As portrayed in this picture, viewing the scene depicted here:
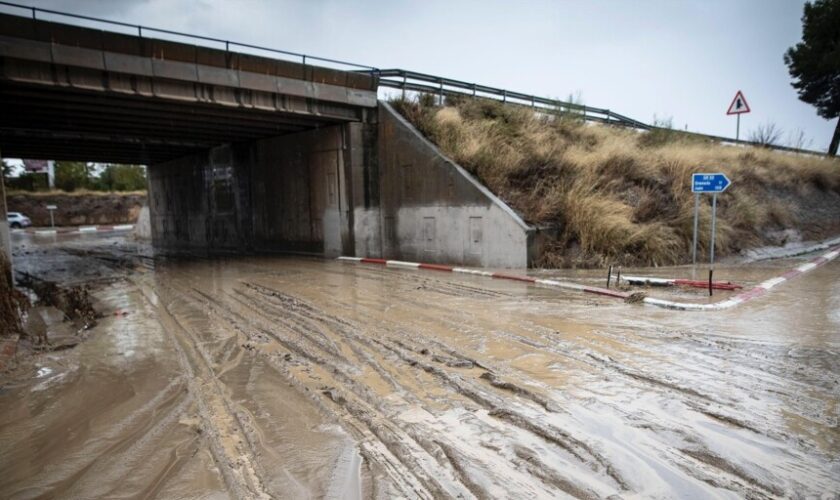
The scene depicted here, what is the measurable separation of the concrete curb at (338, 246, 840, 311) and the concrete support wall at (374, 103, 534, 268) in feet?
2.55

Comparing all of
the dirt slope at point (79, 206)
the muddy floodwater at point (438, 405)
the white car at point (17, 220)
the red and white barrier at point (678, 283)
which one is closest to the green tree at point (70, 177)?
the dirt slope at point (79, 206)

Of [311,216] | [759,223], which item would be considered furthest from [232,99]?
[759,223]

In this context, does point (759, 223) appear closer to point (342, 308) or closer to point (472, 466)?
point (342, 308)

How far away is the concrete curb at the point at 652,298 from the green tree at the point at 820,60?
18.6 metres

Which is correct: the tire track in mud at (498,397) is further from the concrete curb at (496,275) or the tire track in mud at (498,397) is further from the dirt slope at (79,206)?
the dirt slope at (79,206)

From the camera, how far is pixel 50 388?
→ 534 cm

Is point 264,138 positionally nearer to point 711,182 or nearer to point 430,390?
point 711,182

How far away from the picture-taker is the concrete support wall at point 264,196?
62.1ft

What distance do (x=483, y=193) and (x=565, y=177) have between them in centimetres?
291

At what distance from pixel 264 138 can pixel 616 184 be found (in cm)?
1464

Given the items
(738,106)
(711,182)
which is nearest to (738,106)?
(738,106)

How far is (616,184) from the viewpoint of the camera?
50.7 feet

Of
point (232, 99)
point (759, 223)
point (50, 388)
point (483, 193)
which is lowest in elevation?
point (50, 388)

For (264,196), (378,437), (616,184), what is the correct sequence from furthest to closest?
(264,196), (616,184), (378,437)
